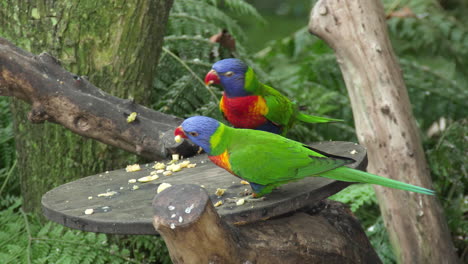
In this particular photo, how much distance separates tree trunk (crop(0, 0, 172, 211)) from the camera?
2689 mm

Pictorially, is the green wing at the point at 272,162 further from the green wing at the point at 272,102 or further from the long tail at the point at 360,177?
the green wing at the point at 272,102

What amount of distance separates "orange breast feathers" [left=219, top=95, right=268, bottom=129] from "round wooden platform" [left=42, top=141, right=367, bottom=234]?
246 mm

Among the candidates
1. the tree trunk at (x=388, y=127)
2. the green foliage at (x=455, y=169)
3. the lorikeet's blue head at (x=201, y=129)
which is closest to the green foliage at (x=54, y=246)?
the lorikeet's blue head at (x=201, y=129)

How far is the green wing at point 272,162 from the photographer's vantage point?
1.71 m

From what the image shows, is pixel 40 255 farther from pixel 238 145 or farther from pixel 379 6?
pixel 379 6

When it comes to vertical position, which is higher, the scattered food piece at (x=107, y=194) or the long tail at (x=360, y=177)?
the long tail at (x=360, y=177)

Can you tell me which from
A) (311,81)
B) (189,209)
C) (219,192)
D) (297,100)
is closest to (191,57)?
(297,100)

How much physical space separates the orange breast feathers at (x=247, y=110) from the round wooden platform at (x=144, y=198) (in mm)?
246

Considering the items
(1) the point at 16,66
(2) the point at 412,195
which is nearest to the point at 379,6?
(2) the point at 412,195

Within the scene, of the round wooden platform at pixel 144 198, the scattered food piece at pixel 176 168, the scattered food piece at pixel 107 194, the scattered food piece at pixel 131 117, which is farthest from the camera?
the scattered food piece at pixel 131 117

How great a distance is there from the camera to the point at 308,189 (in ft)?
5.99

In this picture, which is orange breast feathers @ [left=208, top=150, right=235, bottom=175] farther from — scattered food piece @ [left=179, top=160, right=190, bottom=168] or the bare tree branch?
the bare tree branch

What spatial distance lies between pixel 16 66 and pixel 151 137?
2.01ft

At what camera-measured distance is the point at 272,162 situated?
5.66 ft
